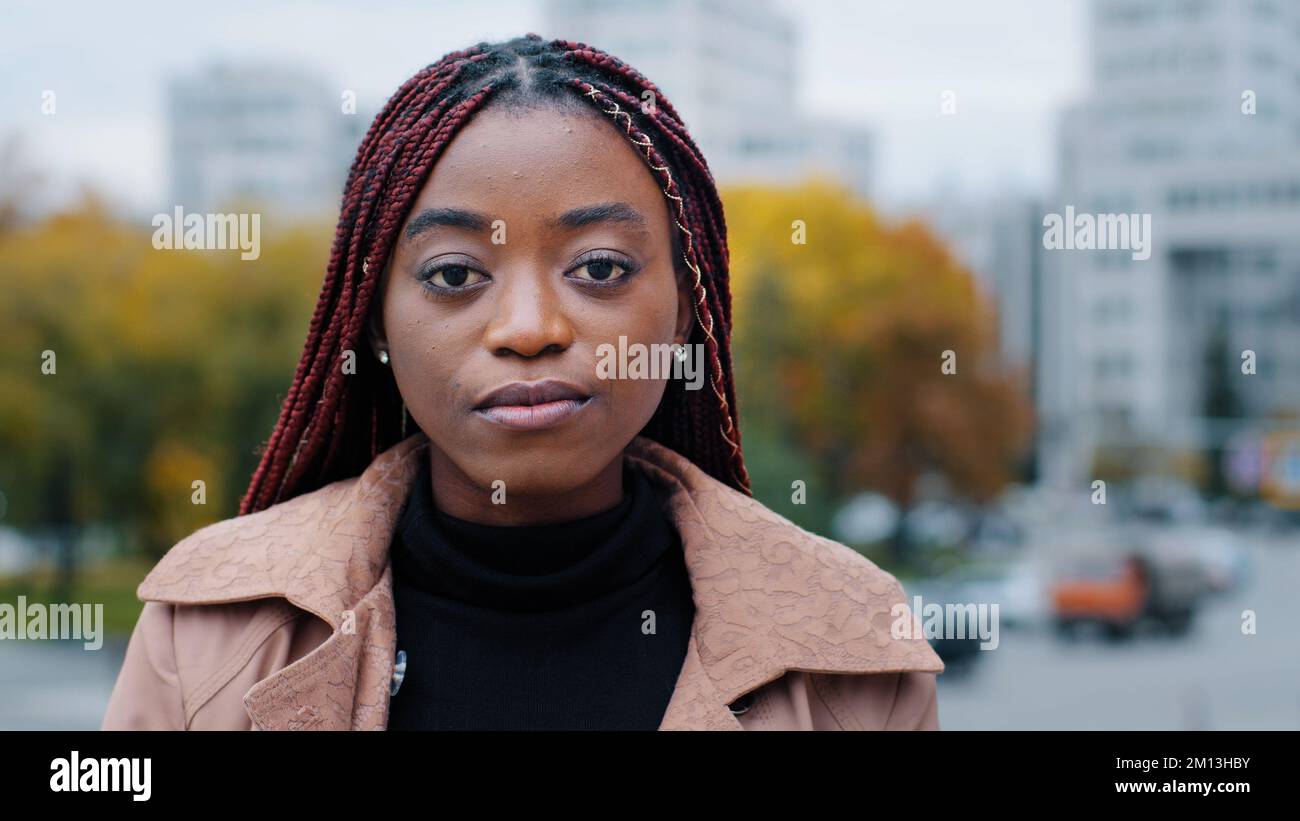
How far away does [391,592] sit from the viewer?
2.58 meters

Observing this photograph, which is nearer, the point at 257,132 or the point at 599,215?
the point at 599,215

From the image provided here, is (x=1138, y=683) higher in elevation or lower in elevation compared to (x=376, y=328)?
lower

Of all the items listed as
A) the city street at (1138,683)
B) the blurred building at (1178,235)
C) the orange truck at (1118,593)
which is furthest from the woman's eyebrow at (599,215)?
the blurred building at (1178,235)

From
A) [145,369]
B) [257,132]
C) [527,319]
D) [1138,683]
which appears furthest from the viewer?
[257,132]

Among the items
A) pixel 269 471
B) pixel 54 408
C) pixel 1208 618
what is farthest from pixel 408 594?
pixel 1208 618

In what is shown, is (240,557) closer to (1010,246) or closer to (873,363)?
(873,363)

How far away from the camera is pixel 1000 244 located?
91.4m

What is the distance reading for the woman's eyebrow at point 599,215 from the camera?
2377 mm

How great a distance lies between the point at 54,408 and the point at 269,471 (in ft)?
74.1

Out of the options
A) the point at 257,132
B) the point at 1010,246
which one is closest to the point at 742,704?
the point at 257,132

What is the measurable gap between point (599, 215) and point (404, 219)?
0.35m

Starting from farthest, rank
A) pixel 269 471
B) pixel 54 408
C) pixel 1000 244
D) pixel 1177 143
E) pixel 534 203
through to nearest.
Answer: pixel 1000 244
pixel 1177 143
pixel 54 408
pixel 269 471
pixel 534 203

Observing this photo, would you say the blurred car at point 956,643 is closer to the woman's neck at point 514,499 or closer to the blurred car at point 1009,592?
the blurred car at point 1009,592
